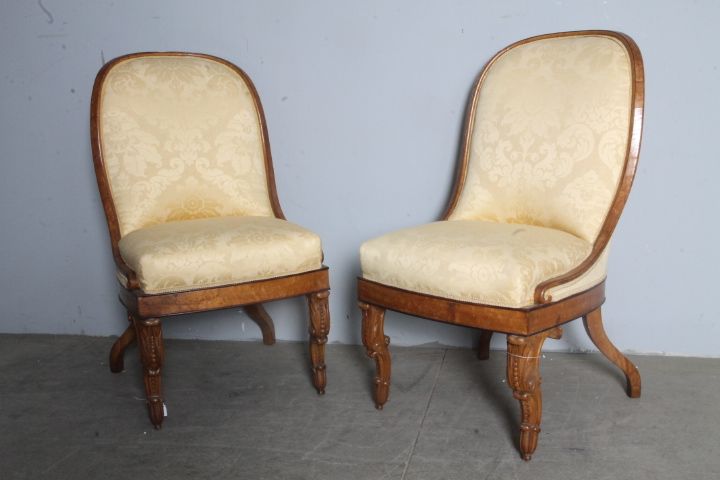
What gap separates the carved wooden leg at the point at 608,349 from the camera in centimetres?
200

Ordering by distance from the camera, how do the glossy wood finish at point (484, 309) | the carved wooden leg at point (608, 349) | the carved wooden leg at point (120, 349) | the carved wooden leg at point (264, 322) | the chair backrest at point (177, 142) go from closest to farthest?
the glossy wood finish at point (484, 309) → the carved wooden leg at point (608, 349) → the chair backrest at point (177, 142) → the carved wooden leg at point (120, 349) → the carved wooden leg at point (264, 322)

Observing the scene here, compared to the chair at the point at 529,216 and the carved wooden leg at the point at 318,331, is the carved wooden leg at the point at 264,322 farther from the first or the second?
the chair at the point at 529,216

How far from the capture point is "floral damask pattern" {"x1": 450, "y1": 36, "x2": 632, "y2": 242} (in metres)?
1.89

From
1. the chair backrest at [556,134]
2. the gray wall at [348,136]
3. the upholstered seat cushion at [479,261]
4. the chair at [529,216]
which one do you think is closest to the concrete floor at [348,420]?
the chair at [529,216]

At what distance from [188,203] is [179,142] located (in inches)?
7.3

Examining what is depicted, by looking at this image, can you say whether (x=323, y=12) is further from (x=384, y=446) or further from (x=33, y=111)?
(x=384, y=446)

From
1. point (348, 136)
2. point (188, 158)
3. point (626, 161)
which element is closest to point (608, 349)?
point (626, 161)

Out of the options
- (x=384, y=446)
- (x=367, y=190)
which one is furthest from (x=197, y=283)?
(x=367, y=190)

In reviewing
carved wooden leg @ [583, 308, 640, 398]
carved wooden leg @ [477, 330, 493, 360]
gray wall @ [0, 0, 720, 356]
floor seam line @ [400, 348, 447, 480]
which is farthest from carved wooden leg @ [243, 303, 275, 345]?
carved wooden leg @ [583, 308, 640, 398]

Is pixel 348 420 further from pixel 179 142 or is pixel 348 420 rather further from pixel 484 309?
pixel 179 142

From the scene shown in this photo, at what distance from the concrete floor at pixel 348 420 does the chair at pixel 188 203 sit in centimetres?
15

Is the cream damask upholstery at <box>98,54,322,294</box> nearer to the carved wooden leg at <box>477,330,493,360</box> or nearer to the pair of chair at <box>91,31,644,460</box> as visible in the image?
the pair of chair at <box>91,31,644,460</box>

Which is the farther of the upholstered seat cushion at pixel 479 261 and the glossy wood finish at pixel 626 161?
the glossy wood finish at pixel 626 161

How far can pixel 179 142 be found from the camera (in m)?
2.26
